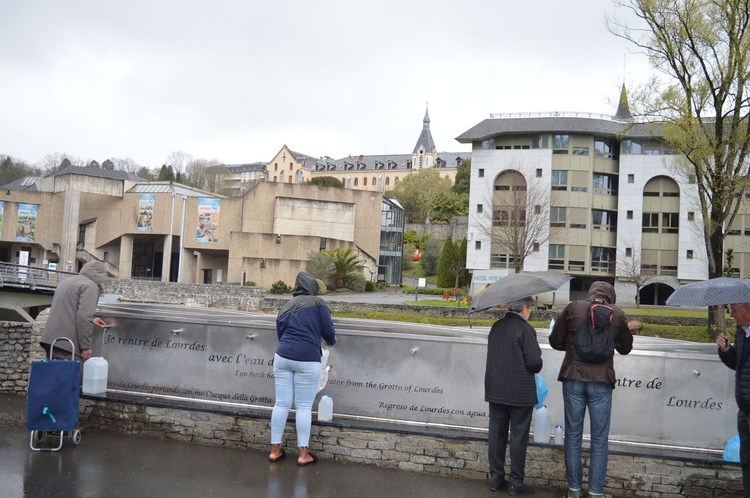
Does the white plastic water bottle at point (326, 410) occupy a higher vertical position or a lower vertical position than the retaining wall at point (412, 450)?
Answer: higher

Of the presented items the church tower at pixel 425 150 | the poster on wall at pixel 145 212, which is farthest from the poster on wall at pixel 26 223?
the church tower at pixel 425 150

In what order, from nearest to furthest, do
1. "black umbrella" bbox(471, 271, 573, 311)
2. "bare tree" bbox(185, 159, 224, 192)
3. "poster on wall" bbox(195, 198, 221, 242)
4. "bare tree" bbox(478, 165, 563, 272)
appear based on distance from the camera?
"black umbrella" bbox(471, 271, 573, 311) < "bare tree" bbox(478, 165, 563, 272) < "poster on wall" bbox(195, 198, 221, 242) < "bare tree" bbox(185, 159, 224, 192)

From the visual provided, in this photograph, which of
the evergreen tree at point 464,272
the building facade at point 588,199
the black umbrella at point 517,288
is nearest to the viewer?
the black umbrella at point 517,288

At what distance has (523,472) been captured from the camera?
6.42 m

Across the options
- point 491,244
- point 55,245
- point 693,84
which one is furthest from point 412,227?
point 693,84

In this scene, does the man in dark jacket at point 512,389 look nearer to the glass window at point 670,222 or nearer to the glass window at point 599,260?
the glass window at point 599,260

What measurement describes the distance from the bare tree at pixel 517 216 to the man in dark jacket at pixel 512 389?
134 ft

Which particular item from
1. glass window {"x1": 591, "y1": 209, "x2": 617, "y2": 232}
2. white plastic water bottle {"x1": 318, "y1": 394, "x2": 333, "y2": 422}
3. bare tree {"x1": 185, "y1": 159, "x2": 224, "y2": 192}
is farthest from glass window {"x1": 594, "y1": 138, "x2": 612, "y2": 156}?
bare tree {"x1": 185, "y1": 159, "x2": 224, "y2": 192}

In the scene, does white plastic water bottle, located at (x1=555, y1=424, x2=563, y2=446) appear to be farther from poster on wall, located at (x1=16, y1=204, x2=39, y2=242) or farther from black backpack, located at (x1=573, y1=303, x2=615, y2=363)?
poster on wall, located at (x1=16, y1=204, x2=39, y2=242)

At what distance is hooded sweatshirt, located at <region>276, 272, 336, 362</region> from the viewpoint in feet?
22.6

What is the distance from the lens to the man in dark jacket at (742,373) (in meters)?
5.55

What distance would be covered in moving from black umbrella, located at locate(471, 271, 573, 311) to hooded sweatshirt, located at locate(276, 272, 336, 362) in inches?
64.0

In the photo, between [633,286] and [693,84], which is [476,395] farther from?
[633,286]

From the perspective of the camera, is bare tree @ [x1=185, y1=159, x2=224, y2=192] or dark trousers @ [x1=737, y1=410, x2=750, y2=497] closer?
dark trousers @ [x1=737, y1=410, x2=750, y2=497]
